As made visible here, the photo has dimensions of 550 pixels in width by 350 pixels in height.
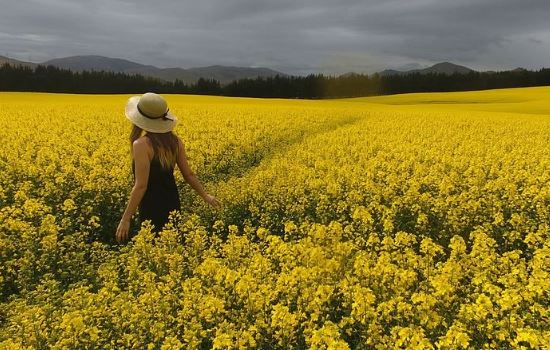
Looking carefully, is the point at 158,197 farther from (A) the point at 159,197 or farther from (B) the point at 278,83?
(B) the point at 278,83

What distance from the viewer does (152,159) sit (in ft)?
18.0

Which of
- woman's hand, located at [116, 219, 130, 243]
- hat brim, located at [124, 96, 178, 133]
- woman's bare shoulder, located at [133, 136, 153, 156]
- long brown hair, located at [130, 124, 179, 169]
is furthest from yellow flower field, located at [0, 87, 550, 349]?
hat brim, located at [124, 96, 178, 133]

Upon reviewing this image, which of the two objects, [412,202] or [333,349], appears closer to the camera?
[333,349]

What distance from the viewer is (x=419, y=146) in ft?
44.0

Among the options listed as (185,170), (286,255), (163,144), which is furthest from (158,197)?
(286,255)

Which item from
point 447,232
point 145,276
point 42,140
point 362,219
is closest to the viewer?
point 145,276

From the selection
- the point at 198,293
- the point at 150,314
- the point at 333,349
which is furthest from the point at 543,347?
the point at 150,314

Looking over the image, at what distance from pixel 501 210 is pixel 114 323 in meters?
6.25

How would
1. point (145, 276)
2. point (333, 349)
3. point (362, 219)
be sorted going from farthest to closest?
point (362, 219) < point (145, 276) < point (333, 349)

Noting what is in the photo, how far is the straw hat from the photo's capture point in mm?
5246

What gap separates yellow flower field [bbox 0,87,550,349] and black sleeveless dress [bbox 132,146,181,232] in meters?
0.26

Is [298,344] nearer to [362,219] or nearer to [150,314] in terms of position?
[150,314]

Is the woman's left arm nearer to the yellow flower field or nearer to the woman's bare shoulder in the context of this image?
the woman's bare shoulder

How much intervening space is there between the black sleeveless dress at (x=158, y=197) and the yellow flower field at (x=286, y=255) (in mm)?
256
